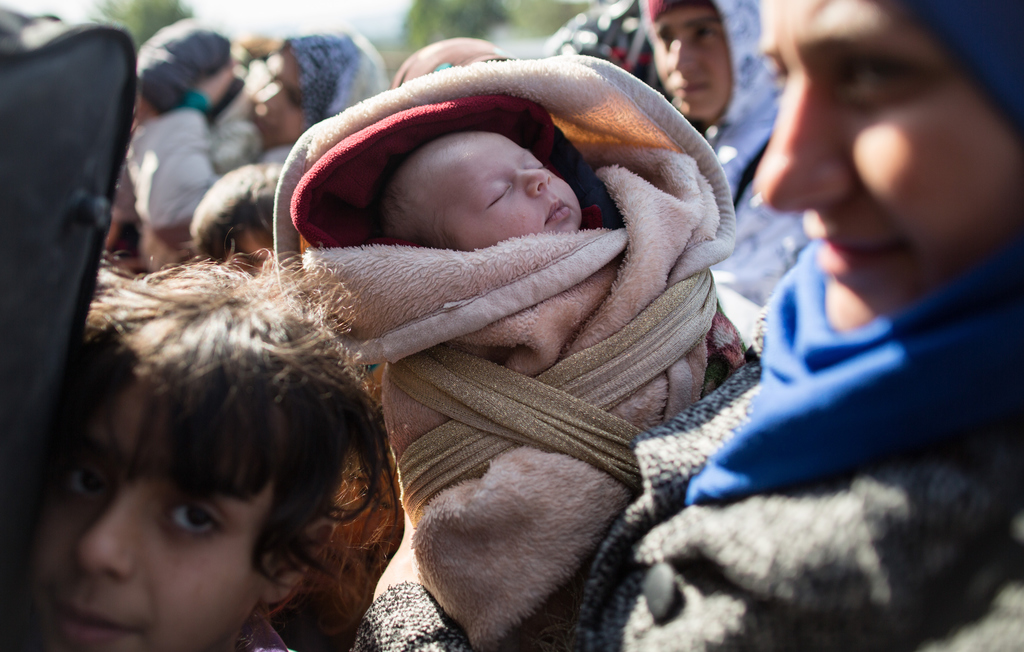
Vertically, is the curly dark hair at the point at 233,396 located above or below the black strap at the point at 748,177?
above

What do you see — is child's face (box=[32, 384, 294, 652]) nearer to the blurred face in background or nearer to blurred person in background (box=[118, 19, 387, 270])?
blurred person in background (box=[118, 19, 387, 270])

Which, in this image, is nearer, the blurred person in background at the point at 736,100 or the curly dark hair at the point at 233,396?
the curly dark hair at the point at 233,396

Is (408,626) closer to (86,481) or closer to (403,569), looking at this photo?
(403,569)

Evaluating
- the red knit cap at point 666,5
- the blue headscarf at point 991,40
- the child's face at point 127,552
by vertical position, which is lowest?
the child's face at point 127,552

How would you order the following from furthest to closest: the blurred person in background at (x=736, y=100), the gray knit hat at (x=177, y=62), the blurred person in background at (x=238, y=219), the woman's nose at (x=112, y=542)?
1. the gray knit hat at (x=177, y=62)
2. the blurred person in background at (x=736, y=100)
3. the blurred person in background at (x=238, y=219)
4. the woman's nose at (x=112, y=542)

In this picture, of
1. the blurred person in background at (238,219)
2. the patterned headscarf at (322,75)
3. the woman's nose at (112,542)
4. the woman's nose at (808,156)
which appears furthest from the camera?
the patterned headscarf at (322,75)

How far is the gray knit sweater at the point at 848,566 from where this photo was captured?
545 millimetres

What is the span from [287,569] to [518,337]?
18.8 inches

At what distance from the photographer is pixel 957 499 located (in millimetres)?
554

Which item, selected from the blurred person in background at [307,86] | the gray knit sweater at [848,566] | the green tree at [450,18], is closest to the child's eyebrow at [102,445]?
the gray knit sweater at [848,566]

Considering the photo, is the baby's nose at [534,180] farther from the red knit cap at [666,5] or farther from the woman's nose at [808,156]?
the red knit cap at [666,5]

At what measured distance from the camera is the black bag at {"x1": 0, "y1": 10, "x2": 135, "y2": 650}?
58 cm

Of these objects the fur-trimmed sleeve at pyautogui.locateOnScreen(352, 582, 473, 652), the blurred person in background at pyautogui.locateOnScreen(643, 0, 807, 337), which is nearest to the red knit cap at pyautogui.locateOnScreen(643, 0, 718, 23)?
the blurred person in background at pyautogui.locateOnScreen(643, 0, 807, 337)

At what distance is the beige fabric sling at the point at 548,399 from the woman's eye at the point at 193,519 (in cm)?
32
